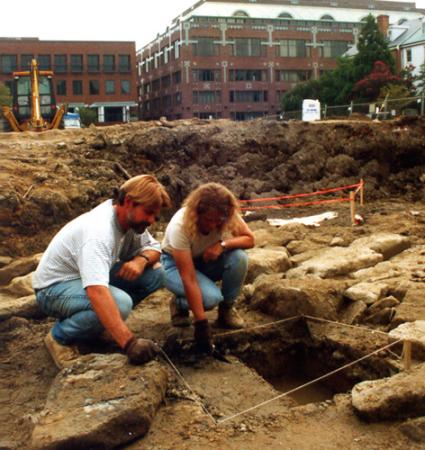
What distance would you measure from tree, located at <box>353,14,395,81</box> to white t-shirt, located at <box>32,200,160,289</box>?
3047 centimetres

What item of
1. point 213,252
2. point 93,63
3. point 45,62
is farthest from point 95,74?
point 213,252

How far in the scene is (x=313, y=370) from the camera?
427cm

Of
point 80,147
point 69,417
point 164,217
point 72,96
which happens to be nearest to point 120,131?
point 80,147

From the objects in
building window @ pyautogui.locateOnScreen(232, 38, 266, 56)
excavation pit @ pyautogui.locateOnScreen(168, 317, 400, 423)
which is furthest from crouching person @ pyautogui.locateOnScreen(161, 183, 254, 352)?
building window @ pyautogui.locateOnScreen(232, 38, 266, 56)

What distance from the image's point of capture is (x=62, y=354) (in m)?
3.48

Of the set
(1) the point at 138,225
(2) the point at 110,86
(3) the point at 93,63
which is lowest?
(1) the point at 138,225

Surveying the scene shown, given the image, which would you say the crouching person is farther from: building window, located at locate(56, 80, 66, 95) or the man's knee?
building window, located at locate(56, 80, 66, 95)

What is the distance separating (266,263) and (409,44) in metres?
35.4

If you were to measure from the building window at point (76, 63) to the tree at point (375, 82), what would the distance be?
19.0 meters

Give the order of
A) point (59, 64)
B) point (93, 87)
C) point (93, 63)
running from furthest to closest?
point (93, 63) < point (93, 87) < point (59, 64)

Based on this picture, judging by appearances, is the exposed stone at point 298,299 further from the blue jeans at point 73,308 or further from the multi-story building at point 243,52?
the multi-story building at point 243,52

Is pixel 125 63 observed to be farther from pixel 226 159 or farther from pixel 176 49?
pixel 226 159

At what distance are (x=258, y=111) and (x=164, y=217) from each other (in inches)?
1383

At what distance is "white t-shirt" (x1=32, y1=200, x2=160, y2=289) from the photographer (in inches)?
120
